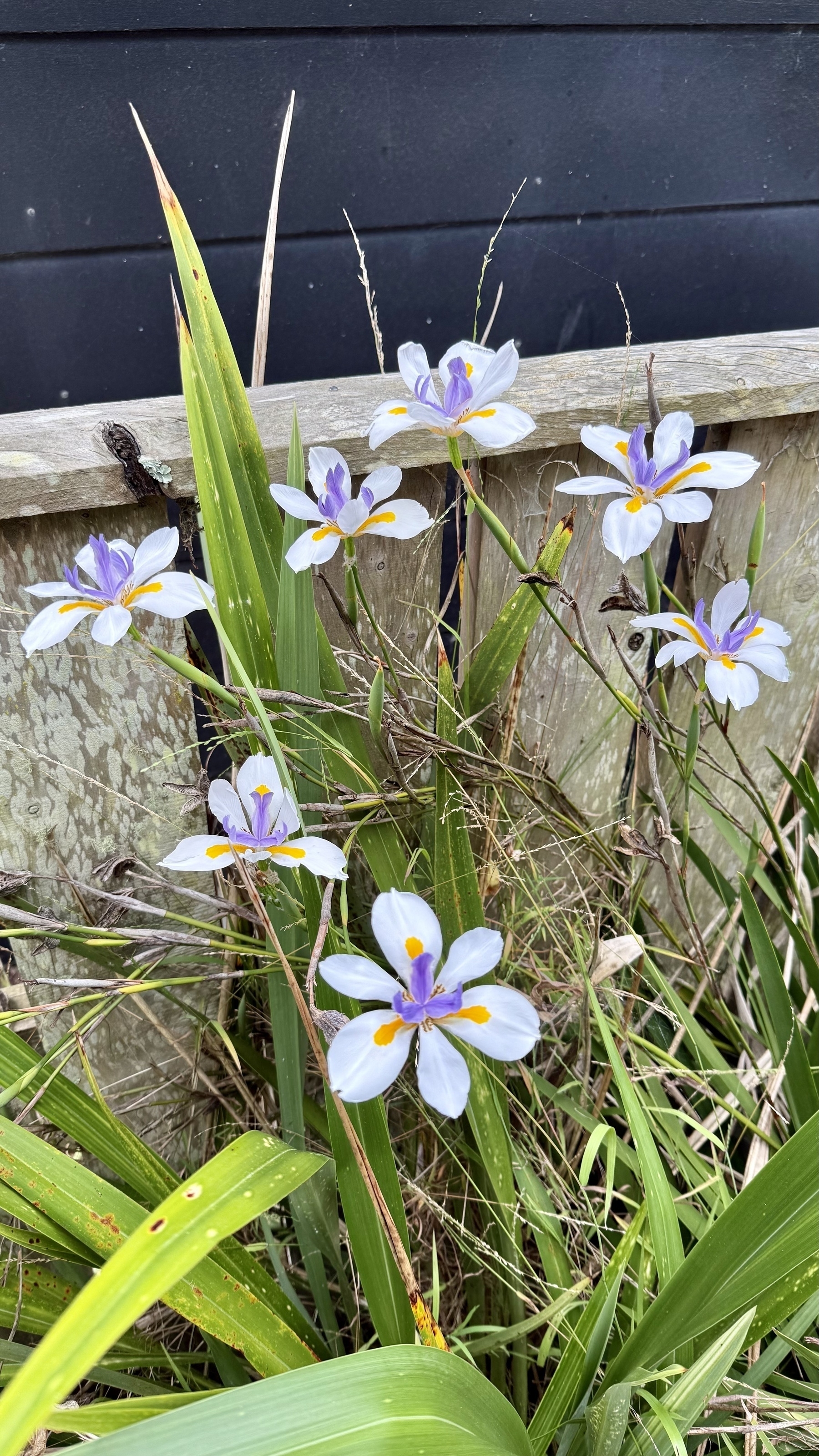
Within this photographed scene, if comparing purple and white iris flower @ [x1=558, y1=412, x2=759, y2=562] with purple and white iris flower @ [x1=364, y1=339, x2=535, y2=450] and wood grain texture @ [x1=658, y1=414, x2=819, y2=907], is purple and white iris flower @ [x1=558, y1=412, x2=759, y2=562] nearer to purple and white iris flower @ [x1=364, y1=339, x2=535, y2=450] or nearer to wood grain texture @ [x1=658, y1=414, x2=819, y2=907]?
purple and white iris flower @ [x1=364, y1=339, x2=535, y2=450]

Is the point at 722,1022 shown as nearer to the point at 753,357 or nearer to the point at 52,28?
the point at 753,357

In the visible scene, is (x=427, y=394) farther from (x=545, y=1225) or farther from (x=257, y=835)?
(x=545, y=1225)

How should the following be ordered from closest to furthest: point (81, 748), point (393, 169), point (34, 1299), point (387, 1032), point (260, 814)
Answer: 1. point (387, 1032)
2. point (260, 814)
3. point (34, 1299)
4. point (81, 748)
5. point (393, 169)

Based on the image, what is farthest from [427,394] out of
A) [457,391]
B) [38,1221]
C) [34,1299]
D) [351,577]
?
[34,1299]

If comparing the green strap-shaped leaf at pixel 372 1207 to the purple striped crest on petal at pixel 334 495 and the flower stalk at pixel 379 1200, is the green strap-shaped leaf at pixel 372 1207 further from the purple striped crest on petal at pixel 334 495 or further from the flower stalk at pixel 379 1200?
the purple striped crest on petal at pixel 334 495

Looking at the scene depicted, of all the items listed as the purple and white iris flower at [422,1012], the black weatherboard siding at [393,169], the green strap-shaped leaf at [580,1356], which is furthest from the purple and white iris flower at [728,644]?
the black weatherboard siding at [393,169]

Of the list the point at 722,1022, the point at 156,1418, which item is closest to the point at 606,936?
the point at 722,1022

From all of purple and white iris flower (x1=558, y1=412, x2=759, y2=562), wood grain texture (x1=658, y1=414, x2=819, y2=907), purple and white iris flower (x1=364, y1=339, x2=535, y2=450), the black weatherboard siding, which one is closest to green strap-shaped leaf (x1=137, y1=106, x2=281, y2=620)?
purple and white iris flower (x1=364, y1=339, x2=535, y2=450)
